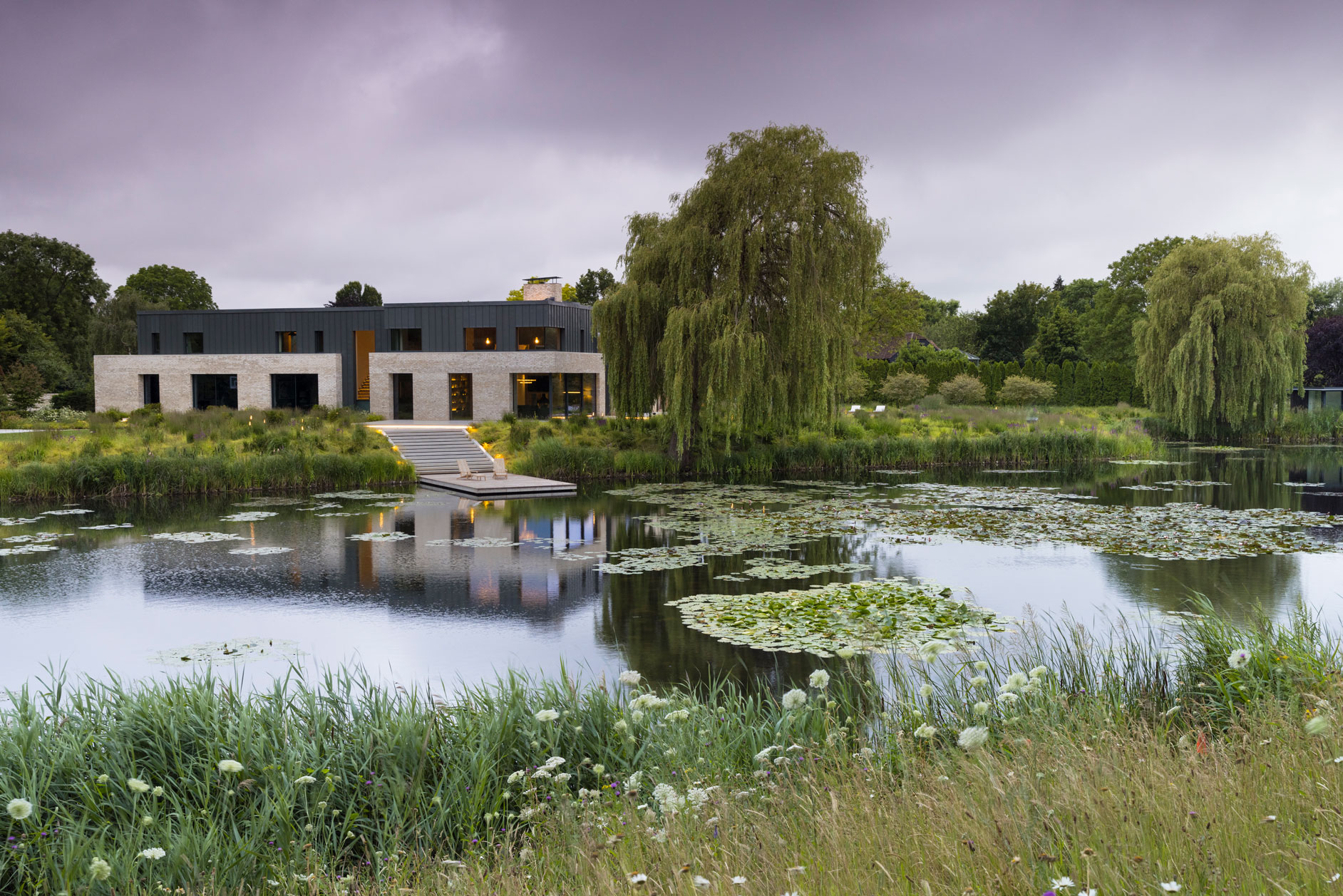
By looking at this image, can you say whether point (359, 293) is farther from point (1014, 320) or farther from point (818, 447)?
point (818, 447)

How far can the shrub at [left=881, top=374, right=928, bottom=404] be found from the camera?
143 feet

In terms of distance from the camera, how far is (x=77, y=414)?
31891 millimetres

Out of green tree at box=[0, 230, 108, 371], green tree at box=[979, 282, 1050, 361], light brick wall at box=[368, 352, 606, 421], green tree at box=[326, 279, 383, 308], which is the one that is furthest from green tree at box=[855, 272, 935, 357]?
green tree at box=[0, 230, 108, 371]

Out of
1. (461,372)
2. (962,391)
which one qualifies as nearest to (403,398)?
(461,372)

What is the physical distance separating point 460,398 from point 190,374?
11038 mm

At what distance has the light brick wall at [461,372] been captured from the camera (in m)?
35.6

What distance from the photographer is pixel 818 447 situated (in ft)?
84.8

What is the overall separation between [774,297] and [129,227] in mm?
32328

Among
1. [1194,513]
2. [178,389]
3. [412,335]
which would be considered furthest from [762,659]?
[178,389]

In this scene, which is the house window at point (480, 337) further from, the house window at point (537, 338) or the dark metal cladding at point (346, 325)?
the house window at point (537, 338)

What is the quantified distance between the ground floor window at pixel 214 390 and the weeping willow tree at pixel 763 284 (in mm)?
21782

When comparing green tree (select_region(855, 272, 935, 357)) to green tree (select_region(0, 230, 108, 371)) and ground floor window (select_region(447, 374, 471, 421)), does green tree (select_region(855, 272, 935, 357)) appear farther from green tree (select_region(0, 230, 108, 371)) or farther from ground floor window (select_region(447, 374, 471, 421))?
green tree (select_region(0, 230, 108, 371))

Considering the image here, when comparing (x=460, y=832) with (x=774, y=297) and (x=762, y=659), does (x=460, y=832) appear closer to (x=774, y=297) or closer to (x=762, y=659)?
(x=762, y=659)

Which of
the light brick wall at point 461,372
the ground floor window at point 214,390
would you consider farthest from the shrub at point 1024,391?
the ground floor window at point 214,390
